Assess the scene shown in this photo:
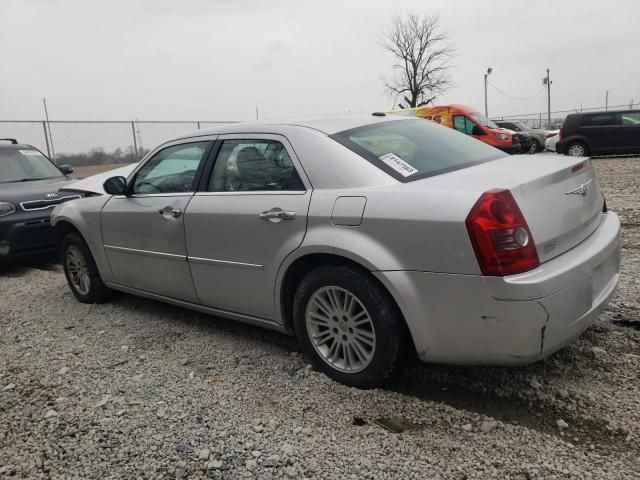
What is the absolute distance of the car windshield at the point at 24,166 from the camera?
24.1 ft

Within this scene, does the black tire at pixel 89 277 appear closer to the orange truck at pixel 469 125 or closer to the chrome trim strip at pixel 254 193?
the chrome trim strip at pixel 254 193

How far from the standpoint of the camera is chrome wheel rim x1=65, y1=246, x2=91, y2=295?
4809 mm

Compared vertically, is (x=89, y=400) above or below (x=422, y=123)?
below

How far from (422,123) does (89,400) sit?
2739 millimetres

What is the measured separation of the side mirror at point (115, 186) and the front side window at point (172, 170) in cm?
9

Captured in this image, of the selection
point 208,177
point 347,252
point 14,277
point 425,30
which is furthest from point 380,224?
point 425,30

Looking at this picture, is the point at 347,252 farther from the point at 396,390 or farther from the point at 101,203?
the point at 101,203

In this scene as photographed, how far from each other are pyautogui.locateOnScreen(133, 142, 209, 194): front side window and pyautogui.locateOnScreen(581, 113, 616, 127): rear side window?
49.2ft

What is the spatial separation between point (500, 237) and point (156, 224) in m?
2.50

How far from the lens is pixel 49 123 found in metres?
17.1

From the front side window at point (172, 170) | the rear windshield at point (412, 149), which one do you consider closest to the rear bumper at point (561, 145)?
the rear windshield at point (412, 149)

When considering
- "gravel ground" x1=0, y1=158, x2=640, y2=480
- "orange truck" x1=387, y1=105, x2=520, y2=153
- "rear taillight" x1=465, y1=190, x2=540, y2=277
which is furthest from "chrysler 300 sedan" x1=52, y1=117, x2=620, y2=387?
"orange truck" x1=387, y1=105, x2=520, y2=153

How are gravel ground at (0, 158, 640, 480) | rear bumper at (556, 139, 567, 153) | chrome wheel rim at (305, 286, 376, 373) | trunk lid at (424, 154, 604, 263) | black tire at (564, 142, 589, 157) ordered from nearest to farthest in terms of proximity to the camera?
gravel ground at (0, 158, 640, 480), trunk lid at (424, 154, 604, 263), chrome wheel rim at (305, 286, 376, 373), black tire at (564, 142, 589, 157), rear bumper at (556, 139, 567, 153)

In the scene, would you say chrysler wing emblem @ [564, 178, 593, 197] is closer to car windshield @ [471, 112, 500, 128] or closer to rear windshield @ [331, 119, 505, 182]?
rear windshield @ [331, 119, 505, 182]
